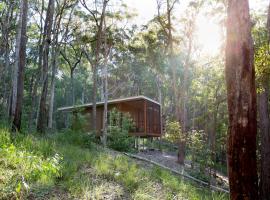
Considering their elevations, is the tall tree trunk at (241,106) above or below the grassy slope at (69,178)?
above

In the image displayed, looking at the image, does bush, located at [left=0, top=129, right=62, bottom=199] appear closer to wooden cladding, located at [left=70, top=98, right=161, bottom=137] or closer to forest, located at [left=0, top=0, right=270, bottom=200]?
forest, located at [left=0, top=0, right=270, bottom=200]

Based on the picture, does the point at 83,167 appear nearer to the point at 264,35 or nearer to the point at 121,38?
the point at 264,35

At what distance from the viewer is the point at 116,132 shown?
14516mm

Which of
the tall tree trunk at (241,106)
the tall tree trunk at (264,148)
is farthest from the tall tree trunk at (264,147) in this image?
the tall tree trunk at (241,106)

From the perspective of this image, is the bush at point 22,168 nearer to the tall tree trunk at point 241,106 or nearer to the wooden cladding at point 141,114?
the tall tree trunk at point 241,106

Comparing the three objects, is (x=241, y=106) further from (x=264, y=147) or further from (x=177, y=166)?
(x=177, y=166)

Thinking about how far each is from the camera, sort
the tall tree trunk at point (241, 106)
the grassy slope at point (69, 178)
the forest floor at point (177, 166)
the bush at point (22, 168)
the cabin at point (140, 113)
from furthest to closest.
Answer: the cabin at point (140, 113), the forest floor at point (177, 166), the grassy slope at point (69, 178), the tall tree trunk at point (241, 106), the bush at point (22, 168)

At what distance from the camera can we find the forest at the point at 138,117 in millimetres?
4004

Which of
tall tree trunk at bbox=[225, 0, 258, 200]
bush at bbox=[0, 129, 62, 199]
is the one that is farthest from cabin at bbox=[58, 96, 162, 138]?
tall tree trunk at bbox=[225, 0, 258, 200]

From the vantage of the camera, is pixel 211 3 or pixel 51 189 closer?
pixel 51 189

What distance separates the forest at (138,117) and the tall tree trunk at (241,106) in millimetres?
13

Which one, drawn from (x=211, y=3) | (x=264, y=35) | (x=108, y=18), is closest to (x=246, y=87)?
(x=264, y=35)

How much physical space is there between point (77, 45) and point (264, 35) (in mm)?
17808

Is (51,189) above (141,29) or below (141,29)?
below
